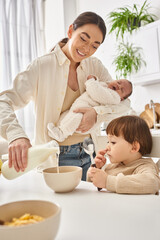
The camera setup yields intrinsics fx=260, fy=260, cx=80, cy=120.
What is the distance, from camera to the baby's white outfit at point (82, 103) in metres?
1.39

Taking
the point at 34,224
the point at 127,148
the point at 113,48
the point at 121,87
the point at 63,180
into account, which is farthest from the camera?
the point at 113,48

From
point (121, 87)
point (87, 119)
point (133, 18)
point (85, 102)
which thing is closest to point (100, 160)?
point (87, 119)

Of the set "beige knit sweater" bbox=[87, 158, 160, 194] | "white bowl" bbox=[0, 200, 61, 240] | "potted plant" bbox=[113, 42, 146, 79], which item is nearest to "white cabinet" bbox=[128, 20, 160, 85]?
"potted plant" bbox=[113, 42, 146, 79]

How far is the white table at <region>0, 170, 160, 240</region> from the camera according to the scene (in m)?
0.54

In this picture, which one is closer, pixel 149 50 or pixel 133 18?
pixel 149 50

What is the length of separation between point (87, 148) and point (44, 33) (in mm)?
3519

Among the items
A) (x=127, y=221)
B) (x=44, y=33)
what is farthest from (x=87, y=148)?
(x=44, y=33)

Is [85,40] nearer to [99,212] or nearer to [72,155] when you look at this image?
[72,155]

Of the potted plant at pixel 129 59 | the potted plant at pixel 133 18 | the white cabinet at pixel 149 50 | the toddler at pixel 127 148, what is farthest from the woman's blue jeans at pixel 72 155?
the potted plant at pixel 133 18

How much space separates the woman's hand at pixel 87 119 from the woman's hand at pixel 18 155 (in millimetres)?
550

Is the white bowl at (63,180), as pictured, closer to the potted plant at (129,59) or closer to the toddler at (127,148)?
the toddler at (127,148)

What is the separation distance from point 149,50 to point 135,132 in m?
2.08

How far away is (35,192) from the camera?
89cm

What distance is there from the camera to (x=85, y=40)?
135cm
